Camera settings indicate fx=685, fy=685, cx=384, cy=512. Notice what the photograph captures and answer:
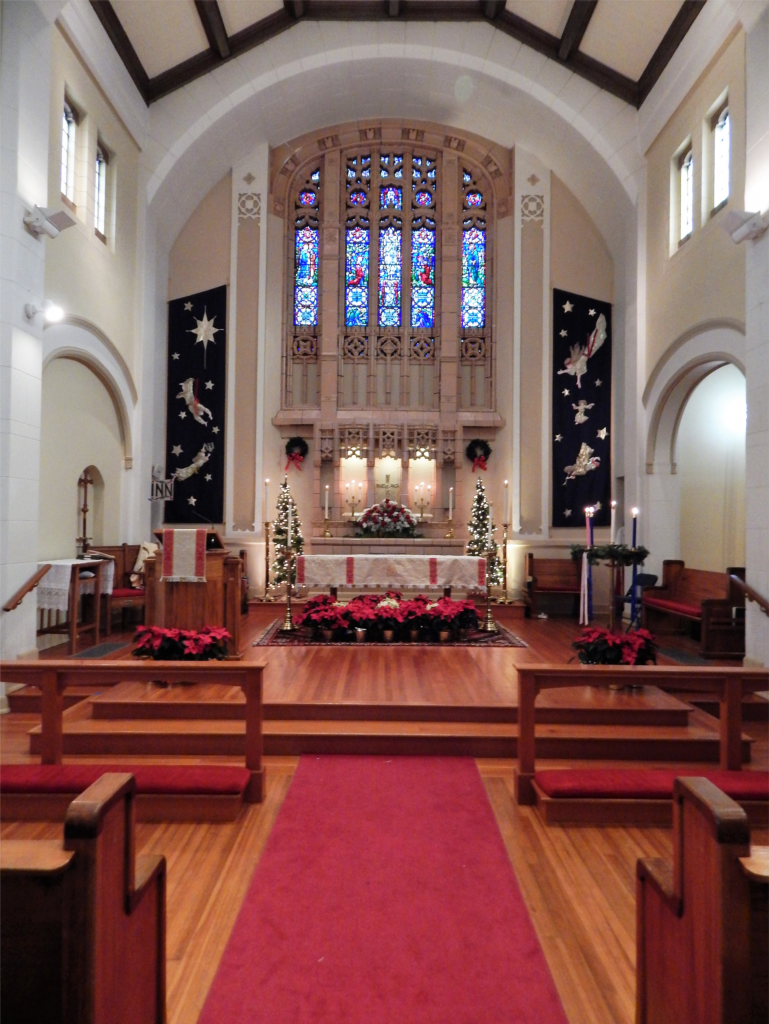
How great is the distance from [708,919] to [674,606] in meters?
7.28

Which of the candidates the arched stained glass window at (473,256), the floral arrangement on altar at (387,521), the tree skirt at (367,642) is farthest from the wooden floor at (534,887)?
the arched stained glass window at (473,256)

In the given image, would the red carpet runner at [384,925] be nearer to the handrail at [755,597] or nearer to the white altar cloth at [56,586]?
the handrail at [755,597]

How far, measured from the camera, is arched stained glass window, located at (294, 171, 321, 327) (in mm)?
12203

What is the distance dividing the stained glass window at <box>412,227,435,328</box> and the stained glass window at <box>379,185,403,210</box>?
0.64 m

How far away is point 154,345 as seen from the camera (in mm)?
10844

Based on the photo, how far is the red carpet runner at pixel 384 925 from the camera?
2201mm

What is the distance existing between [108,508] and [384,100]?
26.9 ft

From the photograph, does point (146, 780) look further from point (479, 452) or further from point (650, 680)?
point (479, 452)

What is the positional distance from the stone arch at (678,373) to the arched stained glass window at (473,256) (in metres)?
3.83

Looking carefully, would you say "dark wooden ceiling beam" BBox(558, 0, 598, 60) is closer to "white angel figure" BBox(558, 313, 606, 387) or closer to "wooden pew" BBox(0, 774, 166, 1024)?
"white angel figure" BBox(558, 313, 606, 387)

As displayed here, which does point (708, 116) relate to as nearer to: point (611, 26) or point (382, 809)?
point (611, 26)

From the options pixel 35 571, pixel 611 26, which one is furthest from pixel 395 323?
pixel 35 571

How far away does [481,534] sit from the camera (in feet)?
35.0

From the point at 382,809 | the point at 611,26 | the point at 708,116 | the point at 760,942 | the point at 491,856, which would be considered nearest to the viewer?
the point at 760,942
